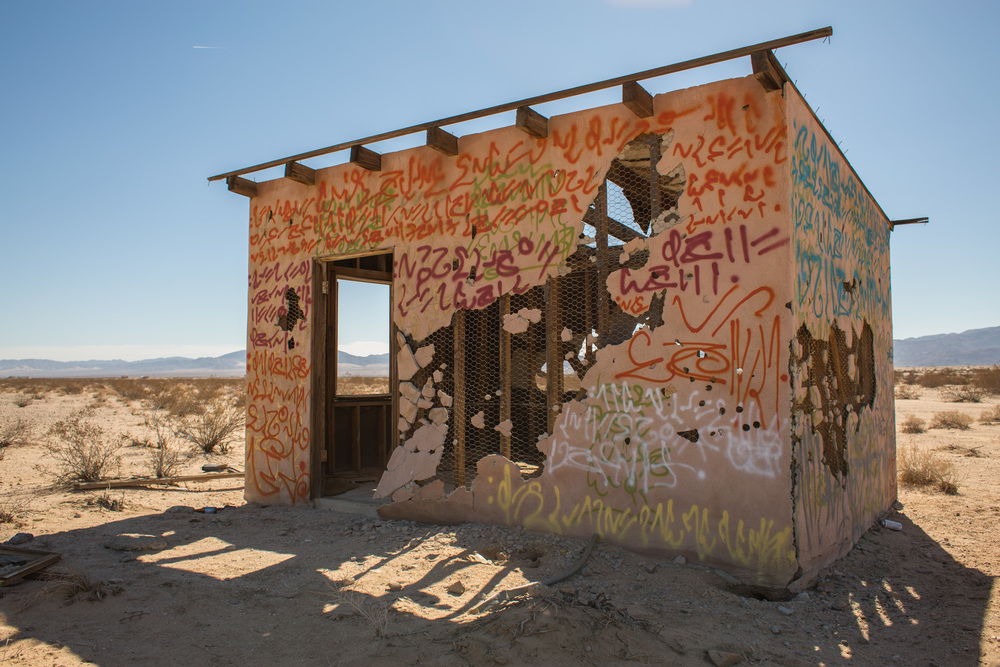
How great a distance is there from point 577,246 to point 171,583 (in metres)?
4.03

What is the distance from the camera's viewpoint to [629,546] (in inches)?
193

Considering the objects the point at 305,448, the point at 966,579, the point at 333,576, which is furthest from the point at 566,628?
the point at 305,448

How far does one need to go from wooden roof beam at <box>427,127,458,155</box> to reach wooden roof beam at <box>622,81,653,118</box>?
1.82 meters

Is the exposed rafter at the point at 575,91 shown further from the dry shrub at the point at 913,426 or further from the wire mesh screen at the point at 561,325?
the dry shrub at the point at 913,426

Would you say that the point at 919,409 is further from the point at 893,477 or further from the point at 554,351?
the point at 554,351

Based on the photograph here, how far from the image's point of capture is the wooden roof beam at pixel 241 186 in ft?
24.3

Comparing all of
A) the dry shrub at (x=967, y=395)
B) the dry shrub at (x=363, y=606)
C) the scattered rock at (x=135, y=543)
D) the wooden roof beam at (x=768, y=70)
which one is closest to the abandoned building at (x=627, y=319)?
the wooden roof beam at (x=768, y=70)

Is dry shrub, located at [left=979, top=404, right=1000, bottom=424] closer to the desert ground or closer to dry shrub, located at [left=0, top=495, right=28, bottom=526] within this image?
the desert ground

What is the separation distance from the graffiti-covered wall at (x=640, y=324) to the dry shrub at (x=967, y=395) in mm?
19488

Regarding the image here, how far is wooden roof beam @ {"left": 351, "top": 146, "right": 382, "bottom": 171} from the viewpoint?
636 cm

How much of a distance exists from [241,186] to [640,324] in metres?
5.20

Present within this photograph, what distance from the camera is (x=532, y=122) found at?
539 centimetres

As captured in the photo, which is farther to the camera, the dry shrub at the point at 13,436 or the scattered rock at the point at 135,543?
the dry shrub at the point at 13,436

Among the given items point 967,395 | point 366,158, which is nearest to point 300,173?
point 366,158
